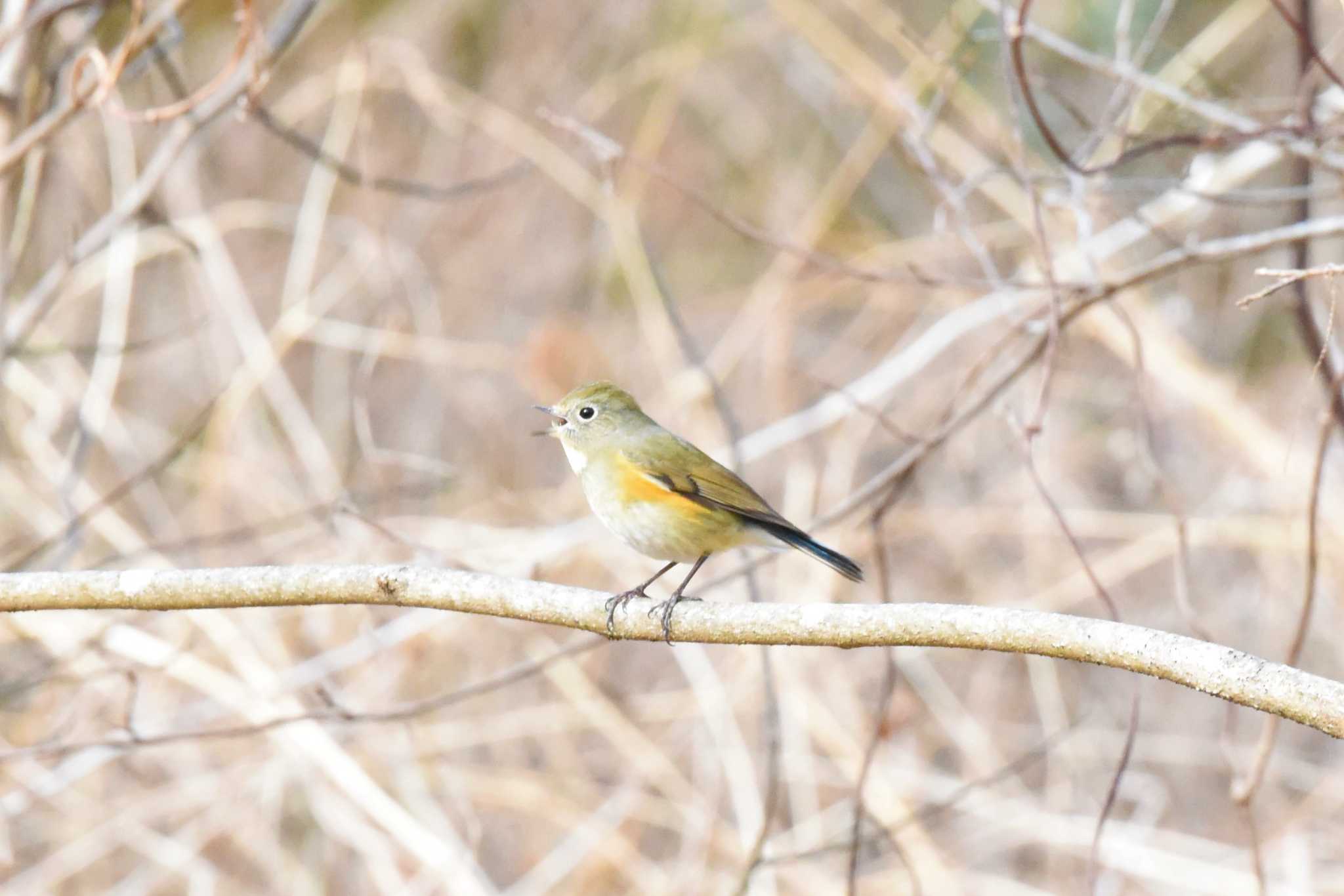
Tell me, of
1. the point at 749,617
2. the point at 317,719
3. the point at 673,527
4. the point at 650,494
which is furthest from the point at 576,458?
the point at 749,617

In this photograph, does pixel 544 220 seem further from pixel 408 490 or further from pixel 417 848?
pixel 417 848

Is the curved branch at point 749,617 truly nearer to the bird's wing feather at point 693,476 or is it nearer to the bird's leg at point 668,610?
the bird's leg at point 668,610

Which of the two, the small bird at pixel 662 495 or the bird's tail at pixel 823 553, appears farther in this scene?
the small bird at pixel 662 495

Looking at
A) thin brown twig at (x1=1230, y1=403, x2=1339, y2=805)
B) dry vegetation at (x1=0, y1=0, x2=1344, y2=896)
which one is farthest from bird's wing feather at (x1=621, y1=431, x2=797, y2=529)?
thin brown twig at (x1=1230, y1=403, x2=1339, y2=805)

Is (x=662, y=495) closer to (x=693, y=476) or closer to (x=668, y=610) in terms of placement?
(x=693, y=476)

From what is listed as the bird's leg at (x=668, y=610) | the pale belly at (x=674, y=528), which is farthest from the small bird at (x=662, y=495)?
the bird's leg at (x=668, y=610)

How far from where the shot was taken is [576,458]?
13.5 feet

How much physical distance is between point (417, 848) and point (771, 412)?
9.57 feet

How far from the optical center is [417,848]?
17.3 feet

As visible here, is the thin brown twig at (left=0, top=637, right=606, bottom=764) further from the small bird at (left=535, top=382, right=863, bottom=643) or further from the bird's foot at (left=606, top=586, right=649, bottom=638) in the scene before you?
the bird's foot at (left=606, top=586, right=649, bottom=638)

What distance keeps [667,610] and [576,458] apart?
124 centimetres

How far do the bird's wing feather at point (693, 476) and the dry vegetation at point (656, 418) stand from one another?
0.31 metres

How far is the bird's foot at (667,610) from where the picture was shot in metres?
2.83

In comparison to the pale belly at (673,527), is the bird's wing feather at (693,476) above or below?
above
